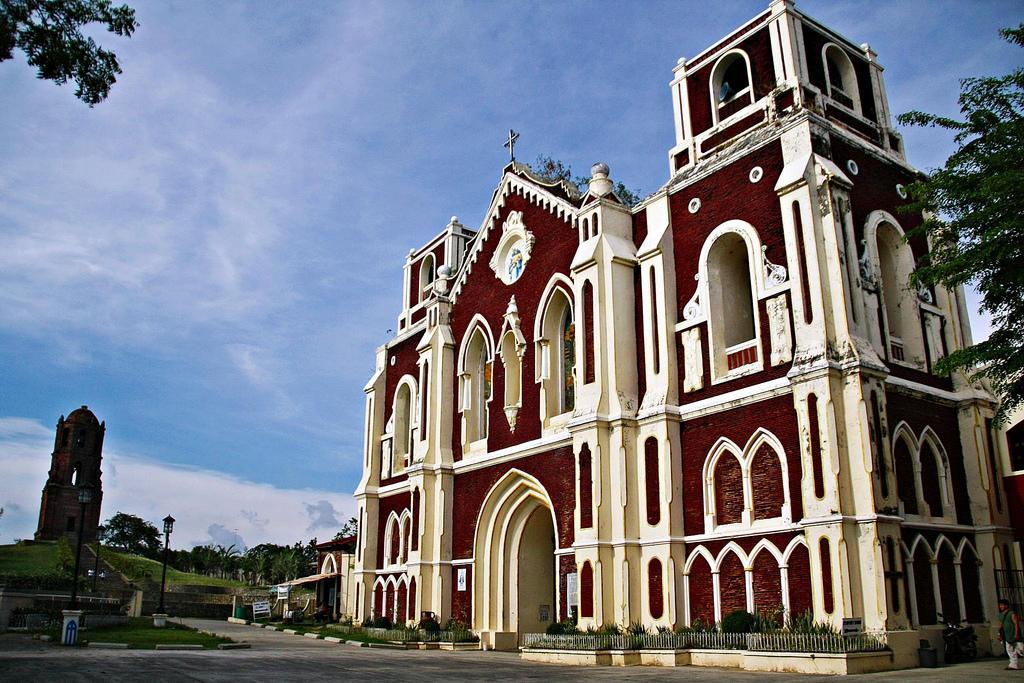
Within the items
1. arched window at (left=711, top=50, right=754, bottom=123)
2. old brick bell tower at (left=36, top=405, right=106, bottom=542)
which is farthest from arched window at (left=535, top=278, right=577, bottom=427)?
old brick bell tower at (left=36, top=405, right=106, bottom=542)

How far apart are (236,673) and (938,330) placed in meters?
15.9

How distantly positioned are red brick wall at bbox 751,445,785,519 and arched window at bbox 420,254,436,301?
61.3 ft

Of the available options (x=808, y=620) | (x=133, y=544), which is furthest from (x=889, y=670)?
(x=133, y=544)

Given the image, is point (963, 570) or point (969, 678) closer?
point (969, 678)

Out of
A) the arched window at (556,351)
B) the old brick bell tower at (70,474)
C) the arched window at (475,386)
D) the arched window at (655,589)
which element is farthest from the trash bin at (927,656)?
the old brick bell tower at (70,474)

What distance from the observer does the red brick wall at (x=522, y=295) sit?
2463cm

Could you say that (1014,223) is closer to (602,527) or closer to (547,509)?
(602,527)

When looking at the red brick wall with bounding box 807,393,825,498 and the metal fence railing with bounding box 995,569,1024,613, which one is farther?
the metal fence railing with bounding box 995,569,1024,613

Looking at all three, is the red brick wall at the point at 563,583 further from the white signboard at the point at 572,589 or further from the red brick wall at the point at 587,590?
the red brick wall at the point at 587,590

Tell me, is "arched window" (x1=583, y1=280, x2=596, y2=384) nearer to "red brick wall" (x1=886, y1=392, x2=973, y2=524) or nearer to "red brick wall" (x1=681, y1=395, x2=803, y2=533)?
"red brick wall" (x1=681, y1=395, x2=803, y2=533)

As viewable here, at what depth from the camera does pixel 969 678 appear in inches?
483

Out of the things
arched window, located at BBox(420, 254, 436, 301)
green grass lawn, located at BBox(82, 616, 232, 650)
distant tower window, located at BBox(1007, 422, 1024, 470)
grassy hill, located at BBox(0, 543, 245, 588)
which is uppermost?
arched window, located at BBox(420, 254, 436, 301)

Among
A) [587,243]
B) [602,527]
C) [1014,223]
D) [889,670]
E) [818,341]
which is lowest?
[889,670]

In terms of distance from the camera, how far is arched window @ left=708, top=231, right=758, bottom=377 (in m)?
19.2
